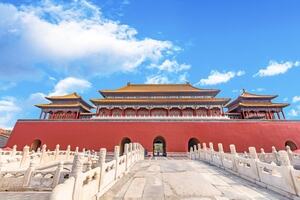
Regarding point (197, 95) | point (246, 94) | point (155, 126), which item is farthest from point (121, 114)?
point (246, 94)

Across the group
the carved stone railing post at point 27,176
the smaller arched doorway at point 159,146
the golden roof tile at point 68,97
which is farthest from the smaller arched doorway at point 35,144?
the carved stone railing post at point 27,176

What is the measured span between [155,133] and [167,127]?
1629mm

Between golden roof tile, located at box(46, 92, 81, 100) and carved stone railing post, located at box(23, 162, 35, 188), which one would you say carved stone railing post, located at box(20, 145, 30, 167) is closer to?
carved stone railing post, located at box(23, 162, 35, 188)

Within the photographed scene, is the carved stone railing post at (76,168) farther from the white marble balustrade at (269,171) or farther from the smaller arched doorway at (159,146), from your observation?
the smaller arched doorway at (159,146)

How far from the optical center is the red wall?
20828 mm

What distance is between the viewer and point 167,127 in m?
22.0

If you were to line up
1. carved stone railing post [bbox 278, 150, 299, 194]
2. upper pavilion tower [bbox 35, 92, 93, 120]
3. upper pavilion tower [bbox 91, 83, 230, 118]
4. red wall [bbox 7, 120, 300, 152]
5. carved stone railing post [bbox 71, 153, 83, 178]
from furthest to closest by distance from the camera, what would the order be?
upper pavilion tower [bbox 35, 92, 93, 120] < upper pavilion tower [bbox 91, 83, 230, 118] < red wall [bbox 7, 120, 300, 152] < carved stone railing post [bbox 278, 150, 299, 194] < carved stone railing post [bbox 71, 153, 83, 178]

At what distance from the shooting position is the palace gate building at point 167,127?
20984 millimetres

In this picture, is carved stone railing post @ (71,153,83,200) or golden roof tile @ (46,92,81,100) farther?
golden roof tile @ (46,92,81,100)

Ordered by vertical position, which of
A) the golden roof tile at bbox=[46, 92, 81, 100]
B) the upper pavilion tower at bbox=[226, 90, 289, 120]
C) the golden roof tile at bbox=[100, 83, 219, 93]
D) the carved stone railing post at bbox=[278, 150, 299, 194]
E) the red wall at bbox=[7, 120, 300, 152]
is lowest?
the carved stone railing post at bbox=[278, 150, 299, 194]

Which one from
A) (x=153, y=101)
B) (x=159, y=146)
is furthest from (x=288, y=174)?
(x=159, y=146)

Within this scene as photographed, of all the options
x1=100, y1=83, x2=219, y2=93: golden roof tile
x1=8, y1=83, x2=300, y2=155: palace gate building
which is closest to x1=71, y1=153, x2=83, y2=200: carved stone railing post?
x1=8, y1=83, x2=300, y2=155: palace gate building

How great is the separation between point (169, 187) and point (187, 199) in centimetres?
120

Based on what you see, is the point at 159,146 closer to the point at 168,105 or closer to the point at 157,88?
the point at 157,88
